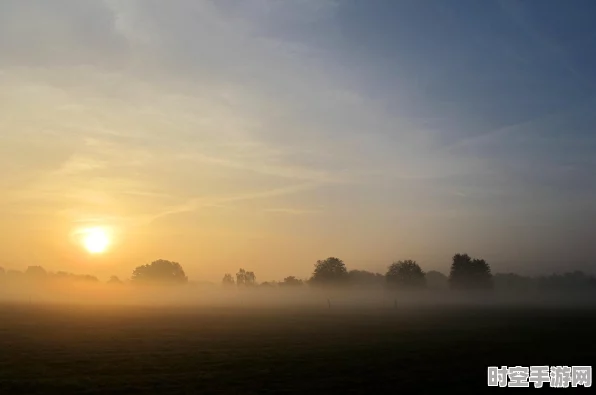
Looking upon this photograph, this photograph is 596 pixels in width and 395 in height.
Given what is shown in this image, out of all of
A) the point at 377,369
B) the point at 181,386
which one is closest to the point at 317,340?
the point at 377,369

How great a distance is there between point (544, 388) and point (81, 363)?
24.8m

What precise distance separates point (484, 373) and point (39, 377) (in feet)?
74.7

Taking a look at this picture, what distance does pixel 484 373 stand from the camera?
Answer: 28.2 m

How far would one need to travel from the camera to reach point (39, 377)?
25641mm

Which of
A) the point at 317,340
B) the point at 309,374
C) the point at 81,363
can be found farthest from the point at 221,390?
the point at 317,340

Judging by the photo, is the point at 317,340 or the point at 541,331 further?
the point at 541,331

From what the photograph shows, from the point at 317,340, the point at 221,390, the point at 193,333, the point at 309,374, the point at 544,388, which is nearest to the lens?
the point at 221,390

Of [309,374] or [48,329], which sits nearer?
[309,374]

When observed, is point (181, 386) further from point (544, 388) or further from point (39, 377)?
point (544, 388)

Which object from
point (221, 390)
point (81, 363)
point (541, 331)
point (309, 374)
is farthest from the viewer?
point (541, 331)

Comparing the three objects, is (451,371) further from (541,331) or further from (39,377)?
(541,331)

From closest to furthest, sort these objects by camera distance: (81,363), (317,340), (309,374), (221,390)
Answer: (221,390) → (309,374) → (81,363) → (317,340)

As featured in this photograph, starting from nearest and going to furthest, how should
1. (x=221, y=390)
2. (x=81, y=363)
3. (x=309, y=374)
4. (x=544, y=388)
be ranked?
1. (x=221, y=390)
2. (x=544, y=388)
3. (x=309, y=374)
4. (x=81, y=363)

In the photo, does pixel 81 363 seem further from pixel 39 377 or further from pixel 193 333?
pixel 193 333
